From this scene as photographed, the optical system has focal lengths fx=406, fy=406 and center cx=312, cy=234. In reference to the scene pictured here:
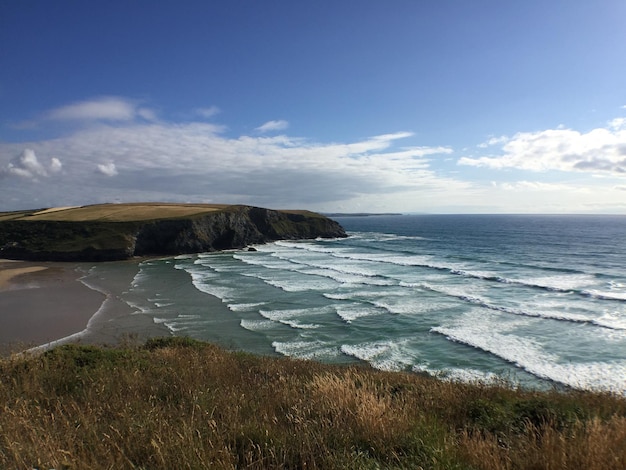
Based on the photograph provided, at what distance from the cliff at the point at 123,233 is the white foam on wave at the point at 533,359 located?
55.8m

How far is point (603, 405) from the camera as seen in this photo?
7.27 metres

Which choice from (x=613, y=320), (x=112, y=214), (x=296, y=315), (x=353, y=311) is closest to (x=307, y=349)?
(x=296, y=315)

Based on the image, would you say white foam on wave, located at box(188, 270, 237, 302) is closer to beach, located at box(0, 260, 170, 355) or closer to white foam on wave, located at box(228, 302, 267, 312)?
white foam on wave, located at box(228, 302, 267, 312)

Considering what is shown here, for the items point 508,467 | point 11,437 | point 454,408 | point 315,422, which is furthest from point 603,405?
point 11,437

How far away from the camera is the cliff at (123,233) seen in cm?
6288

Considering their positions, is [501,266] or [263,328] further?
[501,266]

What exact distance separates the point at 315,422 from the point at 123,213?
88.2 m

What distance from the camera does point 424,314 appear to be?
85.5 feet

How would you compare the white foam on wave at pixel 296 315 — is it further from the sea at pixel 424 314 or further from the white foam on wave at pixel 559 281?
the white foam on wave at pixel 559 281

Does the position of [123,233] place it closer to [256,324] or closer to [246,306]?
[246,306]

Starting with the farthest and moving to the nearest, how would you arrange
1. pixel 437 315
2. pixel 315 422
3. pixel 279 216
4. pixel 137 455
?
pixel 279 216 < pixel 437 315 < pixel 315 422 < pixel 137 455

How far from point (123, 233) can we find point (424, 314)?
191 ft

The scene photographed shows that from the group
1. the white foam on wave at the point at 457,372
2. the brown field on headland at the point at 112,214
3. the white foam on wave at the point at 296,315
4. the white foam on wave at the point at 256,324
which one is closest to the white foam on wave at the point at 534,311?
the white foam on wave at the point at 296,315

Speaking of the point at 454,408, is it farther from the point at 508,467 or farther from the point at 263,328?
the point at 263,328
